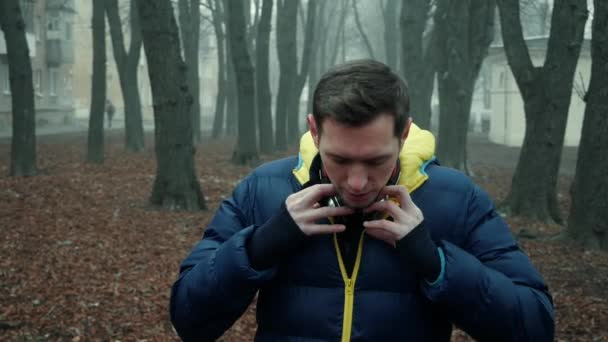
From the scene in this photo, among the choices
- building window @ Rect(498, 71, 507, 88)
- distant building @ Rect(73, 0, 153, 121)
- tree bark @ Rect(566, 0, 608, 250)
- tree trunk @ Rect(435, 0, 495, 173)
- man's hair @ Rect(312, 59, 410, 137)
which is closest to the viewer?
man's hair @ Rect(312, 59, 410, 137)

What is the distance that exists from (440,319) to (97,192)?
13.4 m

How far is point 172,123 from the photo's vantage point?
514 inches

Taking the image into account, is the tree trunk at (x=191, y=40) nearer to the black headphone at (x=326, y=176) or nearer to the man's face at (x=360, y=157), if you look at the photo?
the black headphone at (x=326, y=176)

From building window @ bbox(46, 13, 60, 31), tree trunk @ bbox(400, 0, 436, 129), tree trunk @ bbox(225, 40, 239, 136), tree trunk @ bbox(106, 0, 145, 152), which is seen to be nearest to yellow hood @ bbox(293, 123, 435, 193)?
tree trunk @ bbox(400, 0, 436, 129)

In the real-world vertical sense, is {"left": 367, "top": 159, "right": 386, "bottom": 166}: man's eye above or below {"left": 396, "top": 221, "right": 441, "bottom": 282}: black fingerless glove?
above

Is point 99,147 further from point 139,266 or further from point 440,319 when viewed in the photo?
point 440,319

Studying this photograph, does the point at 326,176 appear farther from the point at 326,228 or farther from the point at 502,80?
the point at 502,80

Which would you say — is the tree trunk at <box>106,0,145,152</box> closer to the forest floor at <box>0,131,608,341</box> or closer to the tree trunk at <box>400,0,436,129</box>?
the forest floor at <box>0,131,608,341</box>

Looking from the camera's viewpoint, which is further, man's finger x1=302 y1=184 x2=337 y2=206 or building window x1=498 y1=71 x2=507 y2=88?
building window x1=498 y1=71 x2=507 y2=88

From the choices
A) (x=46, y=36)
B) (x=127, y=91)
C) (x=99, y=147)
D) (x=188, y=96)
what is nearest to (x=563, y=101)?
(x=188, y=96)

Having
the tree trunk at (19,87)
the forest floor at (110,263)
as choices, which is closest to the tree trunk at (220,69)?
the tree trunk at (19,87)

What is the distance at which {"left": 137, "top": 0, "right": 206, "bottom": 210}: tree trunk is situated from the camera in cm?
1279

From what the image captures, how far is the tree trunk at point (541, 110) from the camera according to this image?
485 inches

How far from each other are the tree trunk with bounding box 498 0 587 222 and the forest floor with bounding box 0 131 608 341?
511 mm
